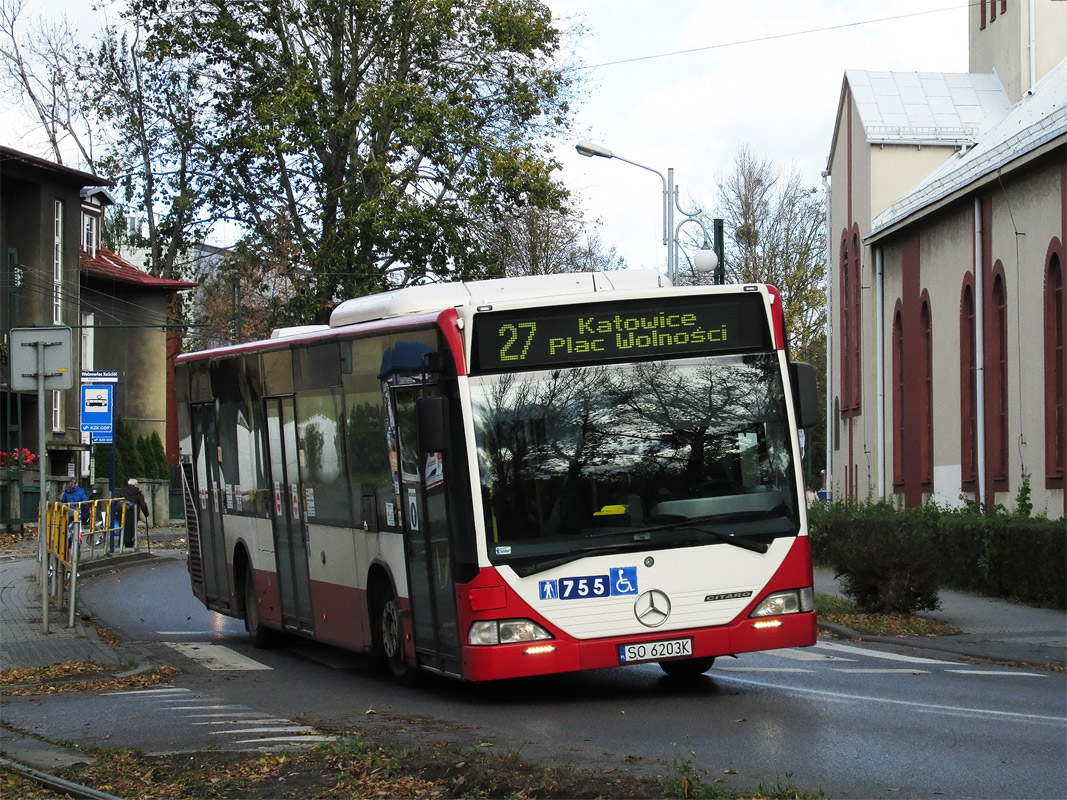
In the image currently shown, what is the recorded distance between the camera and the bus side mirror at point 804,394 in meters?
11.0

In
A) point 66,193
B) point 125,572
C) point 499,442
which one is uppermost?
point 66,193

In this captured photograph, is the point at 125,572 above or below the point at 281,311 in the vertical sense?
below

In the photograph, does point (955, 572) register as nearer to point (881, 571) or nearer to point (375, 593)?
point (881, 571)

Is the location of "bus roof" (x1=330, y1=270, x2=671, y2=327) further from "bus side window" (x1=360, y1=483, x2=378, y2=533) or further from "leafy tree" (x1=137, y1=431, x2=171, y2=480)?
"leafy tree" (x1=137, y1=431, x2=171, y2=480)

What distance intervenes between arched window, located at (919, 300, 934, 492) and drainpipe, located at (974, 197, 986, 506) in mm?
4379

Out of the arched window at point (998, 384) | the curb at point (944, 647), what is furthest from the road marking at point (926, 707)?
the arched window at point (998, 384)

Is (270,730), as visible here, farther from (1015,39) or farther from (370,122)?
(1015,39)

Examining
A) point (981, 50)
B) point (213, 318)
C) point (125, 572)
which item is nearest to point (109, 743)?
point (125, 572)

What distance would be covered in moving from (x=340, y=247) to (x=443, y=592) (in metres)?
30.6

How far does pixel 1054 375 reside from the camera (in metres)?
28.7

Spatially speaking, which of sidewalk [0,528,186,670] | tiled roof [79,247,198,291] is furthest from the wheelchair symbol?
tiled roof [79,247,198,291]

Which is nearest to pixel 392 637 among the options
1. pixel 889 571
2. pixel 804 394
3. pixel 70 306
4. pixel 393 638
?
pixel 393 638

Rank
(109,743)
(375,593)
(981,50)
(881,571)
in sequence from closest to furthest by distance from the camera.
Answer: (109,743)
(375,593)
(881,571)
(981,50)

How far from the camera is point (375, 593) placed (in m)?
12.8
